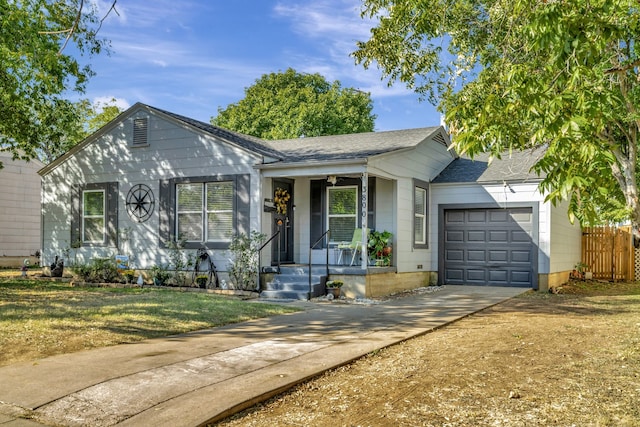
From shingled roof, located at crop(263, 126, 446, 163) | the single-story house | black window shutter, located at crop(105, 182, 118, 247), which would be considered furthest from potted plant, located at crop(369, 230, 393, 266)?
black window shutter, located at crop(105, 182, 118, 247)

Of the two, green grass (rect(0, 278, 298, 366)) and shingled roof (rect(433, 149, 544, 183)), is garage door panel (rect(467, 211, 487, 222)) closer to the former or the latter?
shingled roof (rect(433, 149, 544, 183))

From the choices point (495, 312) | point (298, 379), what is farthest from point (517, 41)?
point (298, 379)

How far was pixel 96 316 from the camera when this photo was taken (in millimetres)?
8547

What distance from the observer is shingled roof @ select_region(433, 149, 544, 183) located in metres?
14.9

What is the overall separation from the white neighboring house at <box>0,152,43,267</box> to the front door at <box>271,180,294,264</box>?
40.0ft

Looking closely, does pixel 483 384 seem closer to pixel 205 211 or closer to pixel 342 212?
pixel 342 212

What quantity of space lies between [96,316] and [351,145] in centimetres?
864

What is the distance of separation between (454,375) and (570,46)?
3.28 metres

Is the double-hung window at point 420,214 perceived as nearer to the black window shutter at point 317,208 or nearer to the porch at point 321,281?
the porch at point 321,281

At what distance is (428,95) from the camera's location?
1284 centimetres

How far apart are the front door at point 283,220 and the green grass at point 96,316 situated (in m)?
2.35

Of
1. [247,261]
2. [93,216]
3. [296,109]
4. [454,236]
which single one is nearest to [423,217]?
[454,236]

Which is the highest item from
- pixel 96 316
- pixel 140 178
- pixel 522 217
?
pixel 140 178

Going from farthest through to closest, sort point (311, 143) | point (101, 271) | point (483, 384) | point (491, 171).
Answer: point (311, 143)
point (491, 171)
point (101, 271)
point (483, 384)
